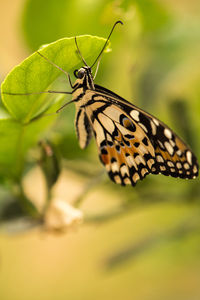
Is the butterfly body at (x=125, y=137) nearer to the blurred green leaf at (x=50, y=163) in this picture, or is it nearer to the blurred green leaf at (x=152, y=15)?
the blurred green leaf at (x=50, y=163)

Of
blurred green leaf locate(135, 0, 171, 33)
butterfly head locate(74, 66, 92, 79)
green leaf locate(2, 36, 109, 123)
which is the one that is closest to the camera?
green leaf locate(2, 36, 109, 123)

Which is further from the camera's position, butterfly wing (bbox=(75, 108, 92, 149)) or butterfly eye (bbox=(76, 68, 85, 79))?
butterfly wing (bbox=(75, 108, 92, 149))

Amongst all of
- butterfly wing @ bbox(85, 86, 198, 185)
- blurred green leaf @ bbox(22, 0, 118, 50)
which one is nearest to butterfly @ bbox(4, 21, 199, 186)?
butterfly wing @ bbox(85, 86, 198, 185)

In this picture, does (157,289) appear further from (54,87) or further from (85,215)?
(54,87)

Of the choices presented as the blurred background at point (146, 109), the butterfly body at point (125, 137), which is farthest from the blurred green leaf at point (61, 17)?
the butterfly body at point (125, 137)

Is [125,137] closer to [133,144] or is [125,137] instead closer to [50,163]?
[133,144]

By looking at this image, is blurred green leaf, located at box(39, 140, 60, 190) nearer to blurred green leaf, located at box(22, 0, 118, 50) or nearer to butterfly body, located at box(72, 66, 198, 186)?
butterfly body, located at box(72, 66, 198, 186)

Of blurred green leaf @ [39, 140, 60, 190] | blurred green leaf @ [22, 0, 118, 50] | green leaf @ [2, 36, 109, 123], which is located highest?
blurred green leaf @ [22, 0, 118, 50]
